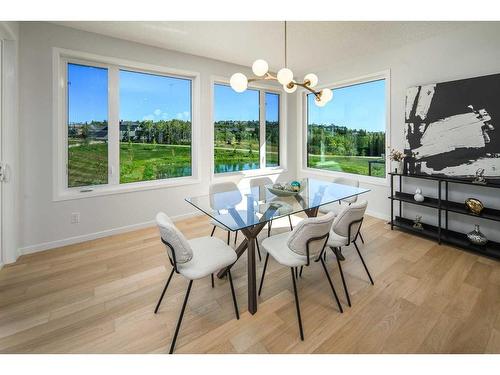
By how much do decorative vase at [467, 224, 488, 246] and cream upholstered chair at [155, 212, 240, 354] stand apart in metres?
2.78

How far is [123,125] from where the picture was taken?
11.6 feet

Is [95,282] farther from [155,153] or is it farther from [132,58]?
[132,58]

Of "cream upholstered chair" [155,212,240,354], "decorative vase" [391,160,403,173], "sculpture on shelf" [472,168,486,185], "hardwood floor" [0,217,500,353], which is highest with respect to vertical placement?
"decorative vase" [391,160,403,173]

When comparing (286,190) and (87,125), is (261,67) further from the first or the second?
(87,125)

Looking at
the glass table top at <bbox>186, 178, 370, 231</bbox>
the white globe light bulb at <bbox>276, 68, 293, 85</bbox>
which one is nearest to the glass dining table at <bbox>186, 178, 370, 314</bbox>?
the glass table top at <bbox>186, 178, 370, 231</bbox>

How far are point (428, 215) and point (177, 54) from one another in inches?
172

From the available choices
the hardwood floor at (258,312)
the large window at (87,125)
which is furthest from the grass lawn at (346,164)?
the large window at (87,125)

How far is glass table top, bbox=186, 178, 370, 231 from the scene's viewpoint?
6.31 feet

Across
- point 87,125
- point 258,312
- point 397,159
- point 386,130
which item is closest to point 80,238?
point 87,125

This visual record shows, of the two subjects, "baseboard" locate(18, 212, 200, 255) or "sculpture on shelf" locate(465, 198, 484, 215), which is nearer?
"sculpture on shelf" locate(465, 198, 484, 215)

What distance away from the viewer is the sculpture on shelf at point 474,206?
2699mm

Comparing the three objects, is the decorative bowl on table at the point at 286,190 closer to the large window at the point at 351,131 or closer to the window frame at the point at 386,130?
the window frame at the point at 386,130

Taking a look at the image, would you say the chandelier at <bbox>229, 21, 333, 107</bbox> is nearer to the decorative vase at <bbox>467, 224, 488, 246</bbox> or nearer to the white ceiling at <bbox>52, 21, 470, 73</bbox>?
the white ceiling at <bbox>52, 21, 470, 73</bbox>

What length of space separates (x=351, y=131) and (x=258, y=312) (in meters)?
3.76
